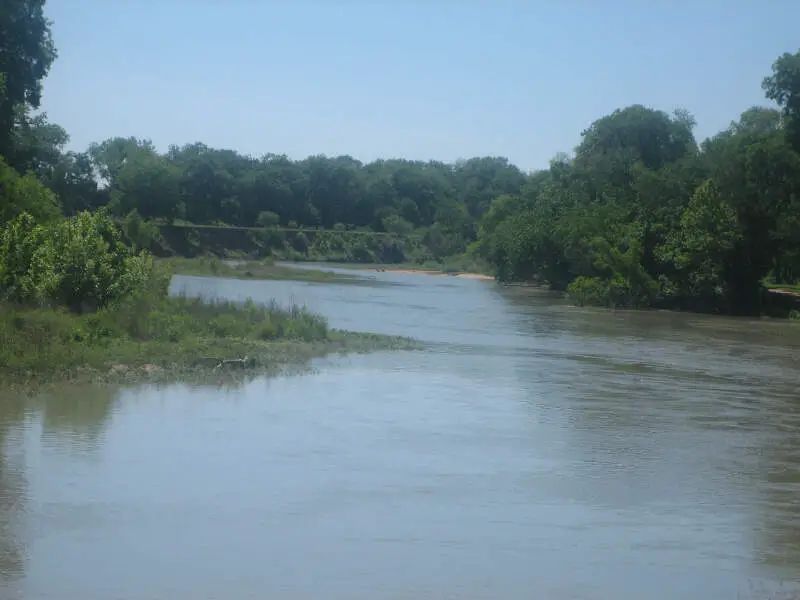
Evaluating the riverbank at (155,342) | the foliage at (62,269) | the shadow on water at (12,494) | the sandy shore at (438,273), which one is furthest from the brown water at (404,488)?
the sandy shore at (438,273)

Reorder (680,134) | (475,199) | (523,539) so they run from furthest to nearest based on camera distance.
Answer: (475,199) → (680,134) → (523,539)

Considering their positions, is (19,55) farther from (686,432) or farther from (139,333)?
(686,432)

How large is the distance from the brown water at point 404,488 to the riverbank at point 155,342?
133 cm

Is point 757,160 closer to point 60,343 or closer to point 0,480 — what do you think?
point 60,343

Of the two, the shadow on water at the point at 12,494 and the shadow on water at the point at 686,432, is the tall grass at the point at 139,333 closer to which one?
the shadow on water at the point at 12,494

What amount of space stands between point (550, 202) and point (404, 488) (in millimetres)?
60911

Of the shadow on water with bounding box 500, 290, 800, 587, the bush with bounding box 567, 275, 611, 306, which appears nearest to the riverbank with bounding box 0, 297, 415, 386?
the shadow on water with bounding box 500, 290, 800, 587

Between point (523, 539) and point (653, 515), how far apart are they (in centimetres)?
212

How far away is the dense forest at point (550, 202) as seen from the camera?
47.6 meters

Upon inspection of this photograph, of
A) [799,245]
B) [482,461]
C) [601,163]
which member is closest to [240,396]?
[482,461]

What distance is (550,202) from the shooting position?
72625 mm

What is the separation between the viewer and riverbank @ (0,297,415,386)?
19859mm

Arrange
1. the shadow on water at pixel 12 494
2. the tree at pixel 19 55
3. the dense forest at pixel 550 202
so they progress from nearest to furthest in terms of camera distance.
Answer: the shadow on water at pixel 12 494
the tree at pixel 19 55
the dense forest at pixel 550 202

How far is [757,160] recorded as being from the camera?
156ft
